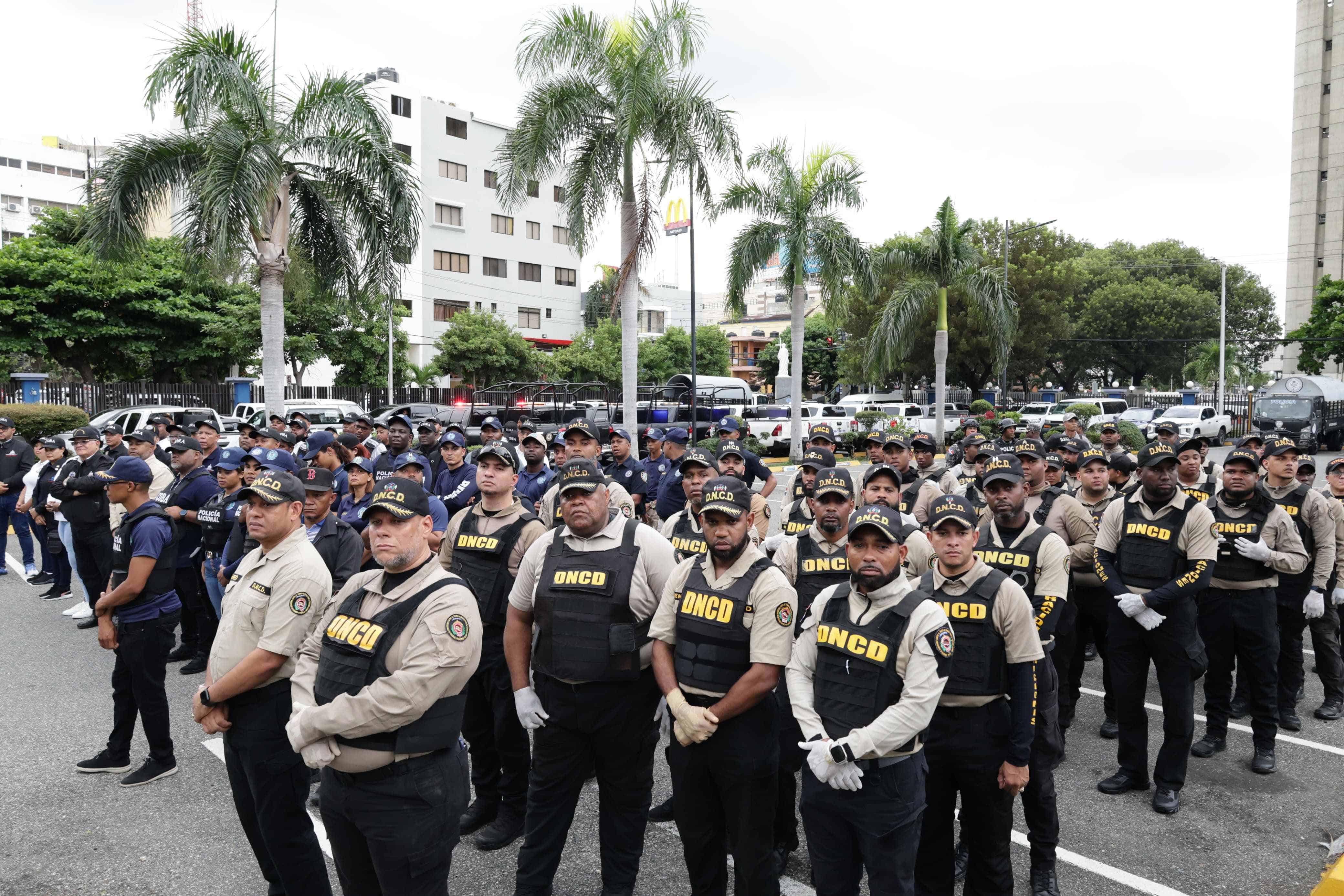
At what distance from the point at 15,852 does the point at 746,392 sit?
29.2 m

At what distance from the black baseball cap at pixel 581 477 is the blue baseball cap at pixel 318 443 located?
5268 mm

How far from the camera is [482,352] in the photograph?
42500mm

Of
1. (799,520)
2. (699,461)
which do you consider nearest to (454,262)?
(699,461)

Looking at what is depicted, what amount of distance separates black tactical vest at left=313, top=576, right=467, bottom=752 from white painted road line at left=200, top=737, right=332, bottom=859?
46 centimetres

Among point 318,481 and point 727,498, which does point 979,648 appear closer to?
point 727,498

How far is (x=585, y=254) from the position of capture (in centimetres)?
1652

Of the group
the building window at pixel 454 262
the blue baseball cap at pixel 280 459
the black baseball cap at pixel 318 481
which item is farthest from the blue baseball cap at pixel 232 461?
the building window at pixel 454 262

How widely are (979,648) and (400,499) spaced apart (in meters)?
2.53

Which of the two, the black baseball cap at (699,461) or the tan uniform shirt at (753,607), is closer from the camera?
the tan uniform shirt at (753,607)

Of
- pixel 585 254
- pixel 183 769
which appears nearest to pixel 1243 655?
pixel 183 769

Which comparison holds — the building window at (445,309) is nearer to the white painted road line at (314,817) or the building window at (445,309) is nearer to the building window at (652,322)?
the building window at (652,322)

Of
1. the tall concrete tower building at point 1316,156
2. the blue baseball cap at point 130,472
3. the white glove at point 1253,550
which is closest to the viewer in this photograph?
the blue baseball cap at point 130,472

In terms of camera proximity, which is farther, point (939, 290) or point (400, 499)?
point (939, 290)

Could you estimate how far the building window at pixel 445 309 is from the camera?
53.3 meters
